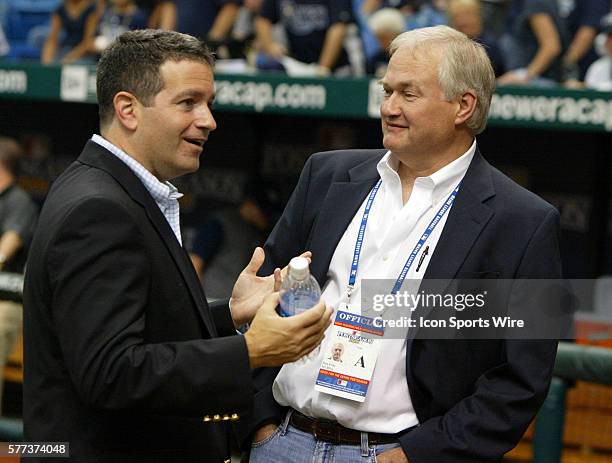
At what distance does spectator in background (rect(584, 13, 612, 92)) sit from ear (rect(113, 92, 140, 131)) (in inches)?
209

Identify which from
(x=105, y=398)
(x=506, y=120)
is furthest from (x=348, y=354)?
(x=506, y=120)

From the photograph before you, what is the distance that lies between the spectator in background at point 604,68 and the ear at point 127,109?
5.31 metres

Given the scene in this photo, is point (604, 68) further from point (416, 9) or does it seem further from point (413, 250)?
point (413, 250)

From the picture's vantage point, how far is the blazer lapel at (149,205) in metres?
2.60

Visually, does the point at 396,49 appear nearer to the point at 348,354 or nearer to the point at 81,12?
the point at 348,354

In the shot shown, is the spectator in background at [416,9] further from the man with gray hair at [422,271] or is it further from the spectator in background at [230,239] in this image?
the man with gray hair at [422,271]

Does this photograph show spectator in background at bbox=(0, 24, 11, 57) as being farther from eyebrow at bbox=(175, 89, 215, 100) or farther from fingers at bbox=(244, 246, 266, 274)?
eyebrow at bbox=(175, 89, 215, 100)

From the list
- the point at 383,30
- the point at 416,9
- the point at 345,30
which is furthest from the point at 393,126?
the point at 416,9

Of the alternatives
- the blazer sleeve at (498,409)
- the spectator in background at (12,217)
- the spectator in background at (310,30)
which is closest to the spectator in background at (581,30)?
the spectator in background at (310,30)

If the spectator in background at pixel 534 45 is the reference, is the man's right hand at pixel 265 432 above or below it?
below

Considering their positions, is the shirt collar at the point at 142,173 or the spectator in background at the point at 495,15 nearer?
the shirt collar at the point at 142,173

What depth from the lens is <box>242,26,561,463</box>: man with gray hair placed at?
9.35ft

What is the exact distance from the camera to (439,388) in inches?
112

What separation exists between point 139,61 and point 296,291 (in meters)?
0.67
